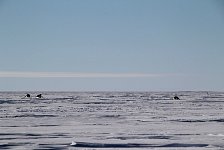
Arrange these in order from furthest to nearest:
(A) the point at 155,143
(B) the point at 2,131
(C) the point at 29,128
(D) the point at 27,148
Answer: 1. (C) the point at 29,128
2. (B) the point at 2,131
3. (A) the point at 155,143
4. (D) the point at 27,148

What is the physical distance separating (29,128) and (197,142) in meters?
6.81

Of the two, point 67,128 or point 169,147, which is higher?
point 67,128

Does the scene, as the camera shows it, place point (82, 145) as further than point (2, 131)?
No

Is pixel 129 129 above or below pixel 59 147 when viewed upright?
above

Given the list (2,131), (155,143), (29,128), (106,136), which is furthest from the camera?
(29,128)

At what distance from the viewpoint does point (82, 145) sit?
11.3 m

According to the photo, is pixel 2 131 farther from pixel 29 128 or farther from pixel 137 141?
pixel 137 141

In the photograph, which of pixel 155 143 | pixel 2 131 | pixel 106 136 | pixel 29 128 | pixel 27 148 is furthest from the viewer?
pixel 29 128

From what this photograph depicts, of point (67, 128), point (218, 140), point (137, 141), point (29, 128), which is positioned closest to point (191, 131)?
point (218, 140)

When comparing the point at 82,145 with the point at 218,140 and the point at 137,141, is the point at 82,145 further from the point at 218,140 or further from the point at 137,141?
the point at 218,140

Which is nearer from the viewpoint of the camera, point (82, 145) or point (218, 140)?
point (82, 145)

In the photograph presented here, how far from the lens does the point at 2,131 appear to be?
47.2 ft

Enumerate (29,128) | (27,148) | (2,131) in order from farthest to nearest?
(29,128) → (2,131) → (27,148)

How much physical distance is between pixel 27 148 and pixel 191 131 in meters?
6.43
